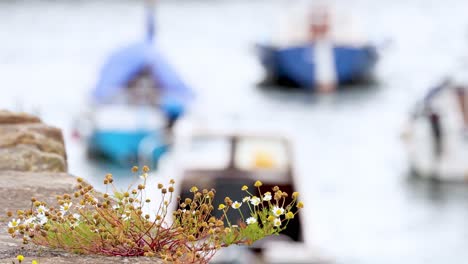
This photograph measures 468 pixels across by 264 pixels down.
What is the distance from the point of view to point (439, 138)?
39.9 meters

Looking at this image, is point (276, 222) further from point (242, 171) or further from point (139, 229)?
point (242, 171)

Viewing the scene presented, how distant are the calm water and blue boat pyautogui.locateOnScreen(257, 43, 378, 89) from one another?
100cm

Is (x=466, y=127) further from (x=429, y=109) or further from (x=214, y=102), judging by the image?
(x=214, y=102)

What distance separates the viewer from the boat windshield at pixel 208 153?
72.8 feet

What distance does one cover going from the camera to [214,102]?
61781mm

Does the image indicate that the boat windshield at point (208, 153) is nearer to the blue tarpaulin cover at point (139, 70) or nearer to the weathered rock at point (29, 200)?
the weathered rock at point (29, 200)

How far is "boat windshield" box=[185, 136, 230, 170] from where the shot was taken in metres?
22.2

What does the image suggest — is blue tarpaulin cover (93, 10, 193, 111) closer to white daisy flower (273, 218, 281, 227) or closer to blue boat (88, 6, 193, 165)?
blue boat (88, 6, 193, 165)

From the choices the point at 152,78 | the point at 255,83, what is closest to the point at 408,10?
the point at 255,83

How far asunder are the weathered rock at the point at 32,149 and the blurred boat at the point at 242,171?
8.94 metres

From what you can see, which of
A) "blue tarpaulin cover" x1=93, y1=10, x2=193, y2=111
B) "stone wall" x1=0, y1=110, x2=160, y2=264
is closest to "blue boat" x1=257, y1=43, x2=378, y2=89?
"blue tarpaulin cover" x1=93, y1=10, x2=193, y2=111

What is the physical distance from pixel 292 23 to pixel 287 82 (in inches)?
131

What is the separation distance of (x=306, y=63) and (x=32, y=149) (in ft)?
196

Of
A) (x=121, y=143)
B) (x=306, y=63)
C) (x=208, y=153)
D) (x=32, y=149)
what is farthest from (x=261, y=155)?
(x=306, y=63)
